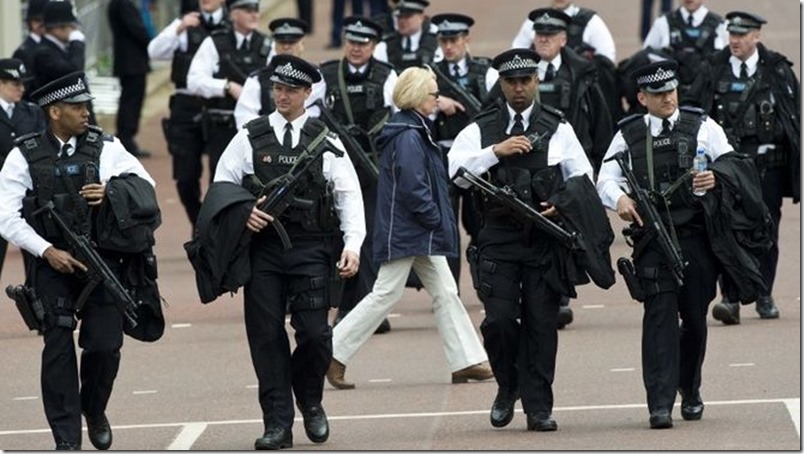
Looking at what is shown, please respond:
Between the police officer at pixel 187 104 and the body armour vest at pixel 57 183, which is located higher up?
the body armour vest at pixel 57 183

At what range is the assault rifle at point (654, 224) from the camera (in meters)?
12.1

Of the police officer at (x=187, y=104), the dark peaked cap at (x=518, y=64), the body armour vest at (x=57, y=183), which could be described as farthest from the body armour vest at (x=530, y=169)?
the police officer at (x=187, y=104)

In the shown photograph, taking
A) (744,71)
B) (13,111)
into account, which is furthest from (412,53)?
(13,111)

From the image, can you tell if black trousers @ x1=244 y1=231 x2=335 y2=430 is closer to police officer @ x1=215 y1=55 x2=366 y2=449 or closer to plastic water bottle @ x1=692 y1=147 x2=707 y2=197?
police officer @ x1=215 y1=55 x2=366 y2=449

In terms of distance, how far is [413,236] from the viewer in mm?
13805

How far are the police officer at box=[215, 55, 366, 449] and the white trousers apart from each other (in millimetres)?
1879

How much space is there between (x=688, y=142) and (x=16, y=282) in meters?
7.59

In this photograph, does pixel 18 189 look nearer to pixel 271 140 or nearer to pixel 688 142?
pixel 271 140

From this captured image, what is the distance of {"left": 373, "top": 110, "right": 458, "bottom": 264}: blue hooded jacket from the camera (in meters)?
13.6

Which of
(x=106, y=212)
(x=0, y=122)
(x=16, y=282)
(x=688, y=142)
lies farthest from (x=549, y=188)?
(x=16, y=282)

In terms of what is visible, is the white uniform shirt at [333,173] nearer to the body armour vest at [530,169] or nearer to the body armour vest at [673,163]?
the body armour vest at [530,169]

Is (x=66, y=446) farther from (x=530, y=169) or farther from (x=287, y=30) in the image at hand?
(x=287, y=30)

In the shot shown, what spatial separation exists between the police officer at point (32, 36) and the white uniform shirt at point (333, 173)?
26.1ft

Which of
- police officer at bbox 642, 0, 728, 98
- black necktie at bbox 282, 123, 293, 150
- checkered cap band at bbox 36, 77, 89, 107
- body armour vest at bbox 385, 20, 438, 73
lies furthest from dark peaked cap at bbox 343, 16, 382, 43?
checkered cap band at bbox 36, 77, 89, 107
